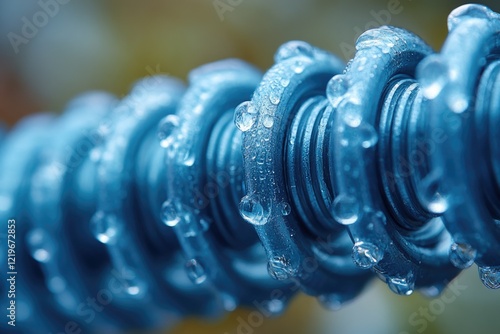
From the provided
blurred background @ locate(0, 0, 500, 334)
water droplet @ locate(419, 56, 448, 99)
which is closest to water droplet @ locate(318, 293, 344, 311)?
water droplet @ locate(419, 56, 448, 99)

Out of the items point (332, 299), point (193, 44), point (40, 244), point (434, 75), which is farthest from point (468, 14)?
point (193, 44)

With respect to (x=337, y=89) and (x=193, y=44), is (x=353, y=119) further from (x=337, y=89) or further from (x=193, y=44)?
(x=193, y=44)

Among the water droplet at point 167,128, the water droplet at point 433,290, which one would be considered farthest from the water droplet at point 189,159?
the water droplet at point 433,290

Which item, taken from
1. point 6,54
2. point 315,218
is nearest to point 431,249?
point 315,218

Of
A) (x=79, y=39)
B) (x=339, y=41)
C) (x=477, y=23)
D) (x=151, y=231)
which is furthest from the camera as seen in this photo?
(x=79, y=39)

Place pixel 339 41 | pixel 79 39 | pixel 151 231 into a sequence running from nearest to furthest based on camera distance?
pixel 151 231
pixel 339 41
pixel 79 39

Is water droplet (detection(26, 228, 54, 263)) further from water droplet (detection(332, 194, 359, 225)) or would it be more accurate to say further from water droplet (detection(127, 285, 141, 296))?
water droplet (detection(332, 194, 359, 225))

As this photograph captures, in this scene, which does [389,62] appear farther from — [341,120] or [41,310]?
[41,310]
